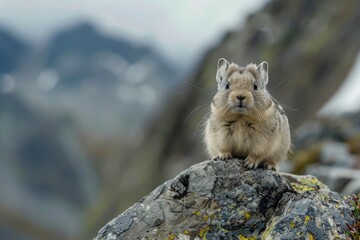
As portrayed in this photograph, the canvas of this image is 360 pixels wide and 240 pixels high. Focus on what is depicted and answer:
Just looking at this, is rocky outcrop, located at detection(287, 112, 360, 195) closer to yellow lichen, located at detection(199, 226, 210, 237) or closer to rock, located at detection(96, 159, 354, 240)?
rock, located at detection(96, 159, 354, 240)

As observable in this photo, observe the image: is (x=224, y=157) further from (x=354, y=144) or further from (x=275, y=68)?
(x=275, y=68)

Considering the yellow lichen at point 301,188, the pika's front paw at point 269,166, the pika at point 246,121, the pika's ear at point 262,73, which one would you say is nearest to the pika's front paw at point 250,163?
the pika at point 246,121

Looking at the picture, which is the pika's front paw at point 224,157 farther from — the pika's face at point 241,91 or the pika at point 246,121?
the pika's face at point 241,91

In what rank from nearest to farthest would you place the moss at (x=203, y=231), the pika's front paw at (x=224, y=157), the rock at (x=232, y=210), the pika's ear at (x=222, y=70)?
the rock at (x=232, y=210), the moss at (x=203, y=231), the pika's front paw at (x=224, y=157), the pika's ear at (x=222, y=70)

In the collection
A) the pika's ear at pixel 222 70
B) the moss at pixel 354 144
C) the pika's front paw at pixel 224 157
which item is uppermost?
the moss at pixel 354 144

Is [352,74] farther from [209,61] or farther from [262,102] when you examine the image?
[262,102]

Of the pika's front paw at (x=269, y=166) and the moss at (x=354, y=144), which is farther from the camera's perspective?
the moss at (x=354, y=144)

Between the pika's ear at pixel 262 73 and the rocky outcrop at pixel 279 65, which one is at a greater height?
the rocky outcrop at pixel 279 65
